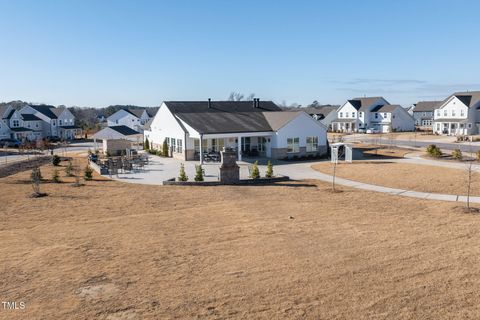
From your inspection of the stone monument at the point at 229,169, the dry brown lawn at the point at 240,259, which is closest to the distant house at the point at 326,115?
the stone monument at the point at 229,169

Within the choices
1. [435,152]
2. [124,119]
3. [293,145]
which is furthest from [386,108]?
[124,119]

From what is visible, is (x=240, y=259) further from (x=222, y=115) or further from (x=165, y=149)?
(x=165, y=149)

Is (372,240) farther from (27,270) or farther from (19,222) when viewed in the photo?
(19,222)

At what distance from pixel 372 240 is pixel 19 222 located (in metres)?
13.6

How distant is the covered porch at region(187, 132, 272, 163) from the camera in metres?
38.0

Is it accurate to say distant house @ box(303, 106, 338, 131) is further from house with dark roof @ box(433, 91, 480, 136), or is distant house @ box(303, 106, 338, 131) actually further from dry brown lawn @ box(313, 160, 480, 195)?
dry brown lawn @ box(313, 160, 480, 195)

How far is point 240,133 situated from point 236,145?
3146 mm

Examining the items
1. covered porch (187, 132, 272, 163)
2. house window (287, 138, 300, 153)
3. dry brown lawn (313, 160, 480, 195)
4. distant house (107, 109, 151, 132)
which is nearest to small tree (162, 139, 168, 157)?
covered porch (187, 132, 272, 163)

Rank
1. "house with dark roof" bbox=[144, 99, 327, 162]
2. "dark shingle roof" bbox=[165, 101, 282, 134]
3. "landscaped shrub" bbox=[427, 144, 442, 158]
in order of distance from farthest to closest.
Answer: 1. "dark shingle roof" bbox=[165, 101, 282, 134]
2. "house with dark roof" bbox=[144, 99, 327, 162]
3. "landscaped shrub" bbox=[427, 144, 442, 158]

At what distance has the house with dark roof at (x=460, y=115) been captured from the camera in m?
67.6

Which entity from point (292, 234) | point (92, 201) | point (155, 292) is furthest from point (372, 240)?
point (92, 201)

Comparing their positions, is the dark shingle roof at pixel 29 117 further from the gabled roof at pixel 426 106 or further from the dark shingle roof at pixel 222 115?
the gabled roof at pixel 426 106

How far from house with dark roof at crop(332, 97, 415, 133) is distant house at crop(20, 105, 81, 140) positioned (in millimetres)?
51664

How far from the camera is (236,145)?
41.2 meters
